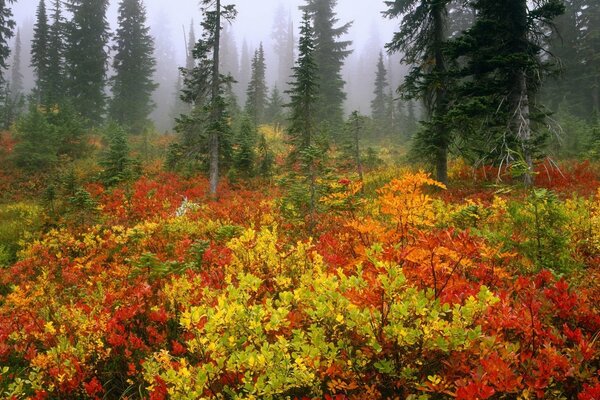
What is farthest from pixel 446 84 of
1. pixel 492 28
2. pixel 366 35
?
pixel 366 35

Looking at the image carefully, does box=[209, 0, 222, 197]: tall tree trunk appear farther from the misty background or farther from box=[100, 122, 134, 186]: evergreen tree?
the misty background

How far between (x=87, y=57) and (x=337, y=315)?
39785mm

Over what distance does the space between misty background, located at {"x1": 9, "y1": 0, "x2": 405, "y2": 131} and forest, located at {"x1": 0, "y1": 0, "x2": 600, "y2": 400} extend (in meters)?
60.1

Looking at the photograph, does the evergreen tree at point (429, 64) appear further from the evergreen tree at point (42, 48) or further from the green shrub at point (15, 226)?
the evergreen tree at point (42, 48)

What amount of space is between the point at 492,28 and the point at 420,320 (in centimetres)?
1270

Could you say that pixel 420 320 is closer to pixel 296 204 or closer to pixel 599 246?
pixel 599 246

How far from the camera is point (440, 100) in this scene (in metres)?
13.9

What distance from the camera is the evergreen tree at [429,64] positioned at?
1337 cm

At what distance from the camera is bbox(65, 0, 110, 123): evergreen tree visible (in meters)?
32.3

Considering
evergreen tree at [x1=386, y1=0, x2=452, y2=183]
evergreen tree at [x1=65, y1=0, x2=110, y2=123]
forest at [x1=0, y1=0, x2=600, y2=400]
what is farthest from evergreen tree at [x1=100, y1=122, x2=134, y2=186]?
evergreen tree at [x1=65, y1=0, x2=110, y2=123]

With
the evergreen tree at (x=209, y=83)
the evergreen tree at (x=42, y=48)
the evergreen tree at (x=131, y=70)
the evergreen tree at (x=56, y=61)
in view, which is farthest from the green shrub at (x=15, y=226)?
the evergreen tree at (x=42, y=48)

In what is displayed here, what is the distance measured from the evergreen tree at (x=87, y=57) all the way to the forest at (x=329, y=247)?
0.29 meters

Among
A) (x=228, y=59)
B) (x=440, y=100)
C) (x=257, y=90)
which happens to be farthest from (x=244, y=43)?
(x=440, y=100)

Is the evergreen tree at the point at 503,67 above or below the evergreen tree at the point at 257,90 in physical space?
below
